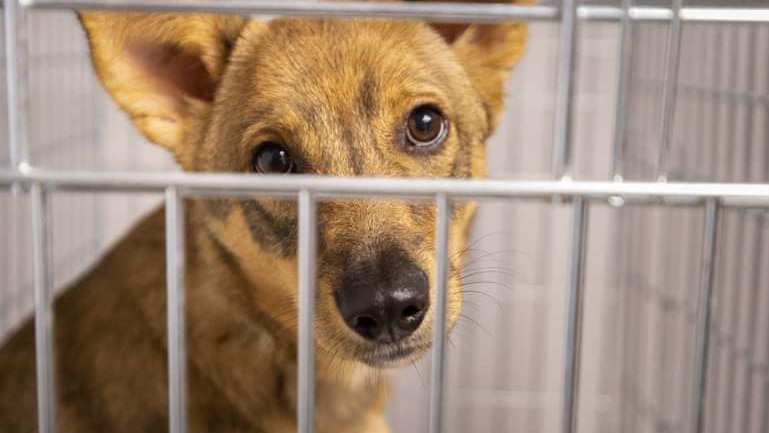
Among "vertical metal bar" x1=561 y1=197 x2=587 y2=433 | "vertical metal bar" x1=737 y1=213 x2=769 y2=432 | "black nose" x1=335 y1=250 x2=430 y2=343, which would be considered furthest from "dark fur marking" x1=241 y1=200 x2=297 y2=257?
"vertical metal bar" x1=737 y1=213 x2=769 y2=432

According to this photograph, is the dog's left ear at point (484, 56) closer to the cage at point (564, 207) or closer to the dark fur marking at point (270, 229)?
the cage at point (564, 207)

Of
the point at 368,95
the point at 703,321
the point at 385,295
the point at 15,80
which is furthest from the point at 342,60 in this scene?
the point at 703,321

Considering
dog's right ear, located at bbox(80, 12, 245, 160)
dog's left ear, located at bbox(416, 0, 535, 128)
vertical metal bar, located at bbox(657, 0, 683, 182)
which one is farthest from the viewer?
dog's left ear, located at bbox(416, 0, 535, 128)

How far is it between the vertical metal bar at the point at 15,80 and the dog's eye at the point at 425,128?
623mm

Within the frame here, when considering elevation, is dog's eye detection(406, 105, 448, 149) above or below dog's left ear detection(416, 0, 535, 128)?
below

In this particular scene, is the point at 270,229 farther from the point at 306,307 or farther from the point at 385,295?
the point at 306,307

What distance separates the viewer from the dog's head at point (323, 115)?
113 cm

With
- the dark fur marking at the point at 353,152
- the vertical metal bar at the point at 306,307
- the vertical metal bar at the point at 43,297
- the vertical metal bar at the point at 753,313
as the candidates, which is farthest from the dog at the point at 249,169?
the vertical metal bar at the point at 753,313

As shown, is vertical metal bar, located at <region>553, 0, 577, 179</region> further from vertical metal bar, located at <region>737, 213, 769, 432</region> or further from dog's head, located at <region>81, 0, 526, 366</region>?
vertical metal bar, located at <region>737, 213, 769, 432</region>

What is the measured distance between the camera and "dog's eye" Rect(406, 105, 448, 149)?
1341 millimetres

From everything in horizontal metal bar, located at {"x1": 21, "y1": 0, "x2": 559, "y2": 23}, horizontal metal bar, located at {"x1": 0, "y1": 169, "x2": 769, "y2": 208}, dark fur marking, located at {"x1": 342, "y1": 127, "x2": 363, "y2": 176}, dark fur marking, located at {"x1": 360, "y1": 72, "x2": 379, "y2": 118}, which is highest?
horizontal metal bar, located at {"x1": 21, "y1": 0, "x2": 559, "y2": 23}

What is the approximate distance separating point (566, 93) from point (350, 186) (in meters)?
0.24

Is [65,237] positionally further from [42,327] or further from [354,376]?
[42,327]

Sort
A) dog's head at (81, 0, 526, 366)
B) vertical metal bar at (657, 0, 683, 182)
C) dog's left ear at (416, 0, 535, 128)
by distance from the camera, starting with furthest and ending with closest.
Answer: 1. dog's left ear at (416, 0, 535, 128)
2. dog's head at (81, 0, 526, 366)
3. vertical metal bar at (657, 0, 683, 182)
